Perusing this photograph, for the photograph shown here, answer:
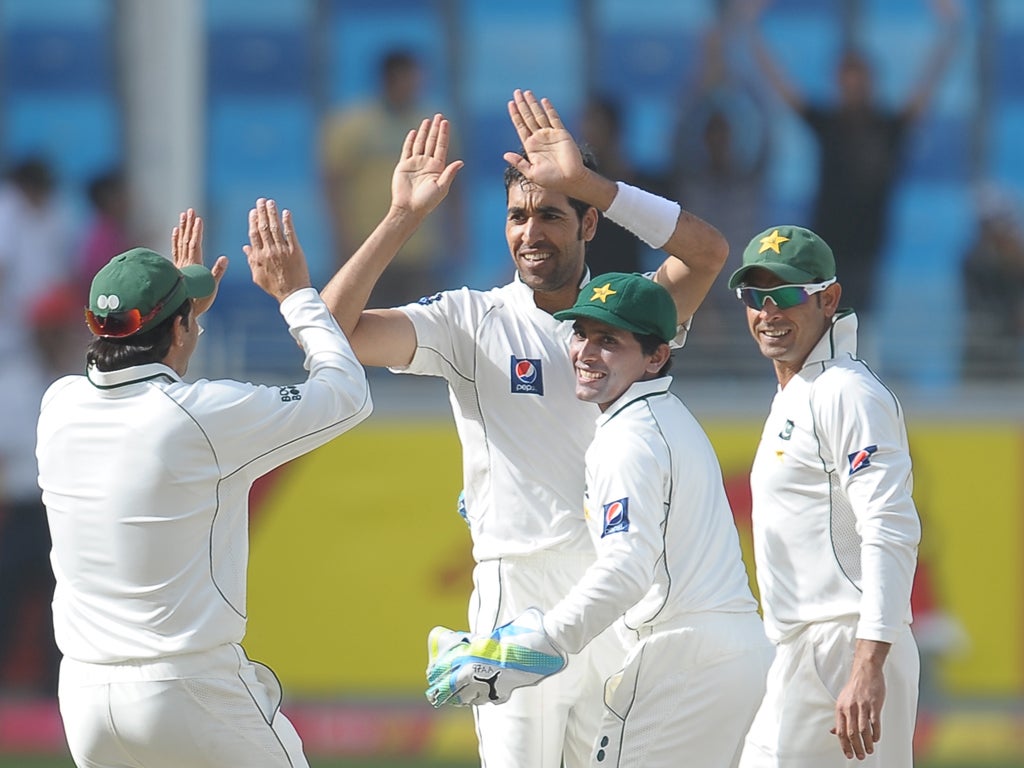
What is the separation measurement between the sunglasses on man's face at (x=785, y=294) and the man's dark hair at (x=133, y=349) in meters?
1.49

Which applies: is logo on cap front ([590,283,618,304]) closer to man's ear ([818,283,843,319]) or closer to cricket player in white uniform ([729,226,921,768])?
cricket player in white uniform ([729,226,921,768])

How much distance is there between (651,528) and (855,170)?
610 centimetres

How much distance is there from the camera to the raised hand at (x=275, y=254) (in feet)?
15.4

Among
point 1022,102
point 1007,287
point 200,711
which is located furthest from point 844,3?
point 200,711

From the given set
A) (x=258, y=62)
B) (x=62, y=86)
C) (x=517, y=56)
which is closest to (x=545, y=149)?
(x=517, y=56)

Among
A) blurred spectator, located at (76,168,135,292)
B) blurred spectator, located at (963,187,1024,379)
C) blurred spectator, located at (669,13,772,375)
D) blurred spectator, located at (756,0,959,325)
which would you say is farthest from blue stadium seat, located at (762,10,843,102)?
blurred spectator, located at (76,168,135,292)

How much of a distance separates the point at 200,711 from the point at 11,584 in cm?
576

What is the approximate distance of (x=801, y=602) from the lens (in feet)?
15.6

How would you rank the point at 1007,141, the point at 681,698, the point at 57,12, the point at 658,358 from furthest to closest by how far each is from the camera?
1. the point at 57,12
2. the point at 1007,141
3. the point at 658,358
4. the point at 681,698

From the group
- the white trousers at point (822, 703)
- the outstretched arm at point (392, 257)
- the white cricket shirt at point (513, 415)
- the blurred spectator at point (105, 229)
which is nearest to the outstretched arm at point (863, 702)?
the white trousers at point (822, 703)

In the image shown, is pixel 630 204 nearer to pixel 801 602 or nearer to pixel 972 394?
pixel 801 602

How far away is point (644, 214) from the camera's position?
16.2 ft

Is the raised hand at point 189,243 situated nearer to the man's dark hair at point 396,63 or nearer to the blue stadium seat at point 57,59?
the man's dark hair at point 396,63

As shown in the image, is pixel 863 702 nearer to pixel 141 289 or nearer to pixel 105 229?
pixel 141 289
